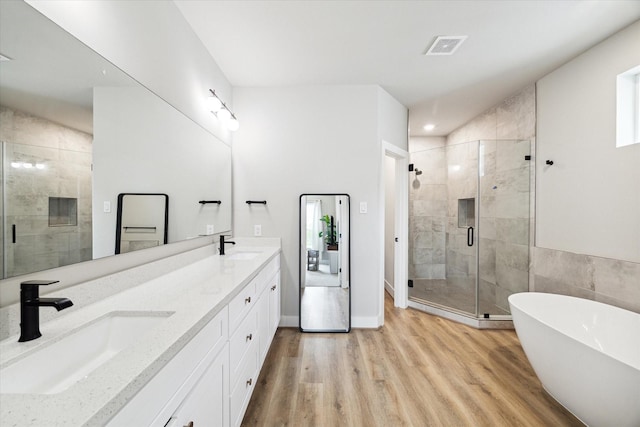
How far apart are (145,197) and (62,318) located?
698 millimetres

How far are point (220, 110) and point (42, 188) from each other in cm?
177

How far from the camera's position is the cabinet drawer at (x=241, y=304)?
1.35 meters

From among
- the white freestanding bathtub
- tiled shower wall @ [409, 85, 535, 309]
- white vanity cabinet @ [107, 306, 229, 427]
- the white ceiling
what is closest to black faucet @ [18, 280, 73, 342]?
white vanity cabinet @ [107, 306, 229, 427]

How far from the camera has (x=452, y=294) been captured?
11.2 ft

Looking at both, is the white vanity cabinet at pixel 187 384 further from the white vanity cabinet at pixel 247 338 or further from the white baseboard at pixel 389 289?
the white baseboard at pixel 389 289

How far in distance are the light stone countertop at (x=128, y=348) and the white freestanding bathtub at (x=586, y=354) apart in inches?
75.4

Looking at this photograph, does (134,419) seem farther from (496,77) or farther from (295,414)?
(496,77)

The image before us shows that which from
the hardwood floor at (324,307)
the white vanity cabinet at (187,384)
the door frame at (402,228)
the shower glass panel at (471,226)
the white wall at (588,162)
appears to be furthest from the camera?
the door frame at (402,228)

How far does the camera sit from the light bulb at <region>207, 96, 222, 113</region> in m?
2.36

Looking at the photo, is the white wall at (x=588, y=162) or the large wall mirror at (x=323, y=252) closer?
the white wall at (x=588, y=162)

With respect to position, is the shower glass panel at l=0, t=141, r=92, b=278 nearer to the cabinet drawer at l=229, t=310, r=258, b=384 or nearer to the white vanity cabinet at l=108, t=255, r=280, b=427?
the white vanity cabinet at l=108, t=255, r=280, b=427

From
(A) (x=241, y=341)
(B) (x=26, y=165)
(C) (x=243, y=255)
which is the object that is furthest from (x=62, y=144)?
(C) (x=243, y=255)

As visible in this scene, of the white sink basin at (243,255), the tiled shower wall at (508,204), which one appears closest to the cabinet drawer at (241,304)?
the white sink basin at (243,255)

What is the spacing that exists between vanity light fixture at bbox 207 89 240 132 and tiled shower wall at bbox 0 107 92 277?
1.41 meters
